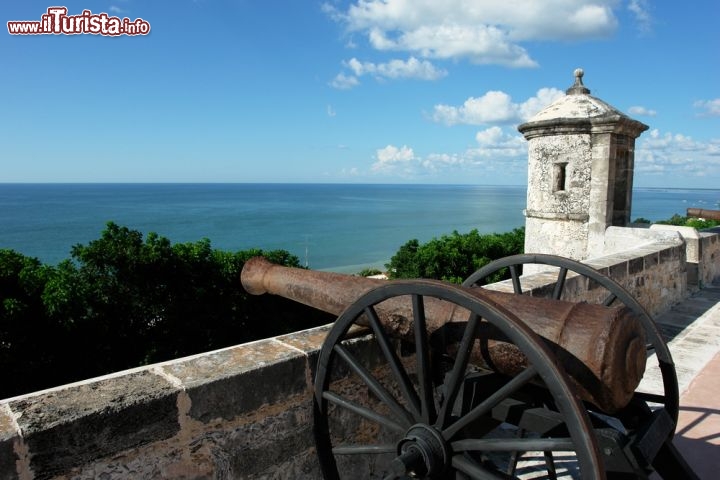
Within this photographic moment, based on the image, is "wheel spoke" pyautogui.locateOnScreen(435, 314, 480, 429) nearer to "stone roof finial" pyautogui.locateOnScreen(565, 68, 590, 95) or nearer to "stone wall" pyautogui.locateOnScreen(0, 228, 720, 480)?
"stone wall" pyautogui.locateOnScreen(0, 228, 720, 480)

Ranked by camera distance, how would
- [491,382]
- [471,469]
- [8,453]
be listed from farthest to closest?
[491,382] → [471,469] → [8,453]

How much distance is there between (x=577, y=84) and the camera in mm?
10758

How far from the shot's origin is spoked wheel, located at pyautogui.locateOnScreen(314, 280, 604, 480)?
1637mm

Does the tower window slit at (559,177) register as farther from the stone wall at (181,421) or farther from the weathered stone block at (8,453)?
the weathered stone block at (8,453)

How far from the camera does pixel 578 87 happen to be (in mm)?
10680

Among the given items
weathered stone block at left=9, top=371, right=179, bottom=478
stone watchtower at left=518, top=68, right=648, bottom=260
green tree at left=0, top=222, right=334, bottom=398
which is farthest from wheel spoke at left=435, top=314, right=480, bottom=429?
stone watchtower at left=518, top=68, right=648, bottom=260

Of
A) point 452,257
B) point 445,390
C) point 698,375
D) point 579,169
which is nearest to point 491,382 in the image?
point 445,390

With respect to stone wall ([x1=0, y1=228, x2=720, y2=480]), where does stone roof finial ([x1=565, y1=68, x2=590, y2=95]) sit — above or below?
above

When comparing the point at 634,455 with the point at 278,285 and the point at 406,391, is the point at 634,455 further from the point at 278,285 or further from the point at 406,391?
the point at 278,285

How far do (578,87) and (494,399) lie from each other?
412 inches

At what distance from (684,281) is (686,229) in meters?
1.30

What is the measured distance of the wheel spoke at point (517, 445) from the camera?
163 centimetres

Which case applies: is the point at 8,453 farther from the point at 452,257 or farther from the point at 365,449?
the point at 452,257

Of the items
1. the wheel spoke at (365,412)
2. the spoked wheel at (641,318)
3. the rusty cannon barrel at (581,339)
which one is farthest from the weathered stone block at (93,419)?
the spoked wheel at (641,318)
